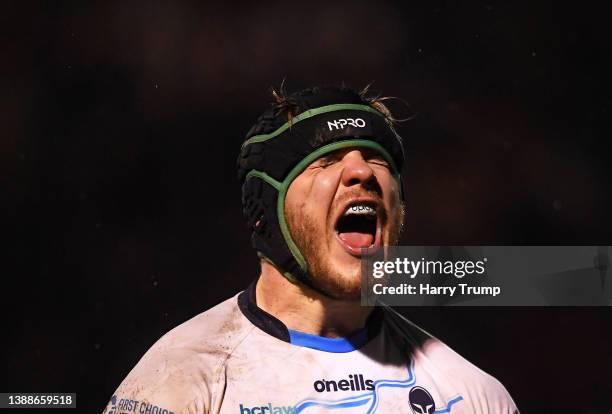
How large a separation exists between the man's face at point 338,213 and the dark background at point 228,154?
11.0 feet

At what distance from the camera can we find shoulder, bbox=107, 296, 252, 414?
12.1 ft

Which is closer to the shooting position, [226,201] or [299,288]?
[299,288]

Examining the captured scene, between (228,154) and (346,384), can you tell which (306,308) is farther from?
(228,154)

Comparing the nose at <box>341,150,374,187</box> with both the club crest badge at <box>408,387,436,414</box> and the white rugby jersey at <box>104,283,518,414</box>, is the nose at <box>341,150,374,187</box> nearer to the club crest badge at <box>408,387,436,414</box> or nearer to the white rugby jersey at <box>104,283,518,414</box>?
the white rugby jersey at <box>104,283,518,414</box>

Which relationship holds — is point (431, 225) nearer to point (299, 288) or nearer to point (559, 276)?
point (559, 276)

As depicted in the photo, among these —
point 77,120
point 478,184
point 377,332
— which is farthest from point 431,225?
point 377,332

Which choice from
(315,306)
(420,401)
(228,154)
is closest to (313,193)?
(315,306)

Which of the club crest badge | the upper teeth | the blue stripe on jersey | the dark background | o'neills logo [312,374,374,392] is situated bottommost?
the club crest badge

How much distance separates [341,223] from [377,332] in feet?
1.47

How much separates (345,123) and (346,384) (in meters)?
0.94

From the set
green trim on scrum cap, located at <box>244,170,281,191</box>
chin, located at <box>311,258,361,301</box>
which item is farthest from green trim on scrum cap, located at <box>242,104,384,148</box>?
chin, located at <box>311,258,361,301</box>

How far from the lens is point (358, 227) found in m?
4.07

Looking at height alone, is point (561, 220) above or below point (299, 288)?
above

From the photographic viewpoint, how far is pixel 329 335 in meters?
4.06
